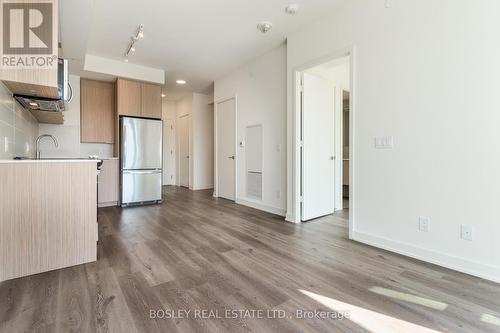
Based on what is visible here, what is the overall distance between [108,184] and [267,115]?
3.35 m

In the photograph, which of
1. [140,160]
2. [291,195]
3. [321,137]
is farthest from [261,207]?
[140,160]

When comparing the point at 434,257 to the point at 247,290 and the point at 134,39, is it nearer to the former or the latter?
the point at 247,290

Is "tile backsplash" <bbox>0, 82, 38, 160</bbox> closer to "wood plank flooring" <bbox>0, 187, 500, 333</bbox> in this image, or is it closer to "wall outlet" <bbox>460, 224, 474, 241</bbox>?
"wood plank flooring" <bbox>0, 187, 500, 333</bbox>

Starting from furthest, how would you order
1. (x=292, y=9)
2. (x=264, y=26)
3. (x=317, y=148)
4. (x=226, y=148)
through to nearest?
(x=226, y=148), (x=317, y=148), (x=264, y=26), (x=292, y=9)

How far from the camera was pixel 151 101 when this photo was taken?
4996 millimetres

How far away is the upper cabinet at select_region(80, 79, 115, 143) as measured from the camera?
4.89 m

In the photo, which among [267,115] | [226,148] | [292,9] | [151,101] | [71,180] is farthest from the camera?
[226,148]

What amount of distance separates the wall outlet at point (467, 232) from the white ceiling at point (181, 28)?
8.66ft

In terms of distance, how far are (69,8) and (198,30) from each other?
1.51 m

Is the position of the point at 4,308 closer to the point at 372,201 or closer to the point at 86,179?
the point at 86,179

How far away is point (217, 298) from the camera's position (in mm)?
1688

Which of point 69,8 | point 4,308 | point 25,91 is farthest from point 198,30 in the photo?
point 4,308

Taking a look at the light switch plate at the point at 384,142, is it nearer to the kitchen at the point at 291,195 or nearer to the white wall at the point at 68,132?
the kitchen at the point at 291,195

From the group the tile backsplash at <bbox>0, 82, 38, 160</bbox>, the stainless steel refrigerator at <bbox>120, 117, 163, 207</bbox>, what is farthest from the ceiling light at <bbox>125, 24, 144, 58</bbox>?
the tile backsplash at <bbox>0, 82, 38, 160</bbox>
